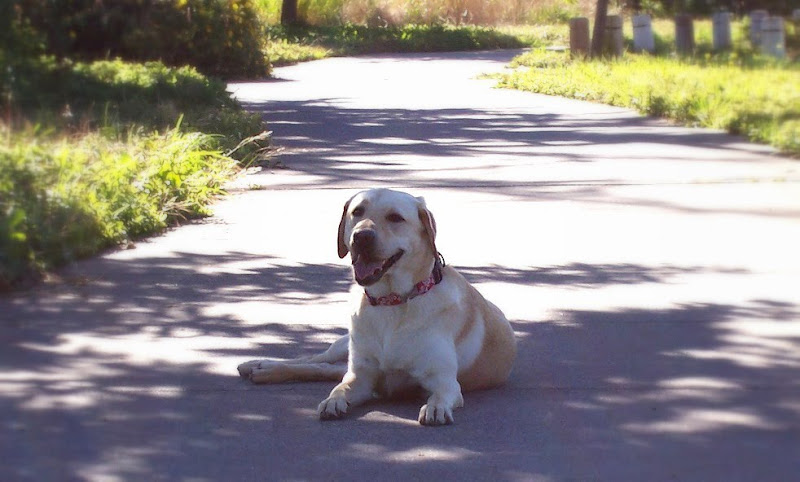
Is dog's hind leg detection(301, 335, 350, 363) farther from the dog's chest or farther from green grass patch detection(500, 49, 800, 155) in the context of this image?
green grass patch detection(500, 49, 800, 155)

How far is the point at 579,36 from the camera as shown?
2906cm

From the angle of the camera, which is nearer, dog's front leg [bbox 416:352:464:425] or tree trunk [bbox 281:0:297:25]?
dog's front leg [bbox 416:352:464:425]

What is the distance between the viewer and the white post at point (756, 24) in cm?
397

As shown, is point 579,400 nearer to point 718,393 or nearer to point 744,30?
point 718,393

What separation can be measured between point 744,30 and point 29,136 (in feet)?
27.2

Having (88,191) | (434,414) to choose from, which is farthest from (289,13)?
(434,414)

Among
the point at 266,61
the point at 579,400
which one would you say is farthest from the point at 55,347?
the point at 266,61

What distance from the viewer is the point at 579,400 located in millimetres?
5941

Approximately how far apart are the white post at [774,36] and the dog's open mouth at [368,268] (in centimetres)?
210

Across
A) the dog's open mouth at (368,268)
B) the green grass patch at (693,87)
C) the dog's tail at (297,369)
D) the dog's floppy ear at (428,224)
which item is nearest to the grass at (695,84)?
the green grass patch at (693,87)

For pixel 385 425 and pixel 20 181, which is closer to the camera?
pixel 385 425

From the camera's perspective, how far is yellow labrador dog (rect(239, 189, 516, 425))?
Result: 5.64 metres

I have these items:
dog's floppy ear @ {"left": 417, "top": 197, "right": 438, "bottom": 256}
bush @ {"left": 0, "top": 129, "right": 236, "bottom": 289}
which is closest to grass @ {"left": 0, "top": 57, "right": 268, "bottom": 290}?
bush @ {"left": 0, "top": 129, "right": 236, "bottom": 289}

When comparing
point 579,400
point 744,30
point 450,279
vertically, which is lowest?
point 579,400
